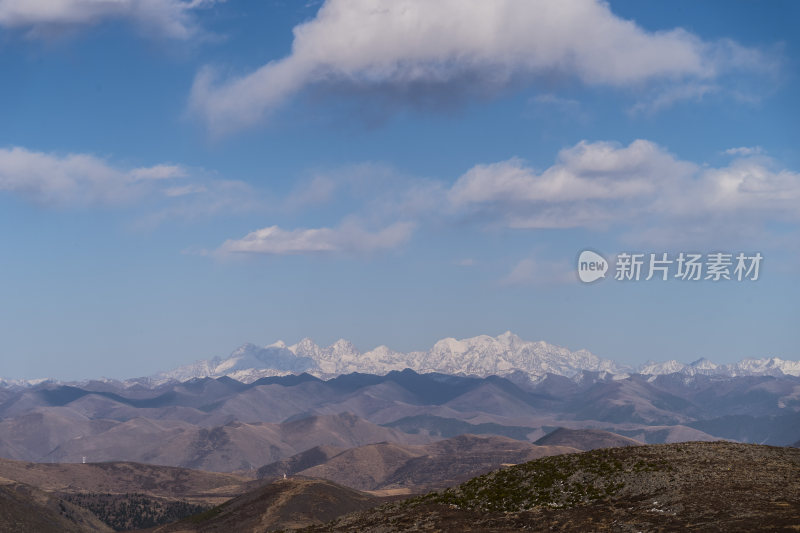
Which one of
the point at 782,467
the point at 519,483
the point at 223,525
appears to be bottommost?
the point at 223,525

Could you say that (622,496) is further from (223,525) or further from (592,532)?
(223,525)

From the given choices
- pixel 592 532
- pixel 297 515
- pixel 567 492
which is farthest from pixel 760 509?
pixel 297 515

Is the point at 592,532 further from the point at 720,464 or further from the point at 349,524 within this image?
the point at 349,524

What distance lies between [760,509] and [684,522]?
5.85m

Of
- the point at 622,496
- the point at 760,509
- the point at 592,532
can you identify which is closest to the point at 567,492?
the point at 622,496

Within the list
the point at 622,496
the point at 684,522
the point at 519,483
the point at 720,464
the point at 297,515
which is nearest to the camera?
the point at 684,522

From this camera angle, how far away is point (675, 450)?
81250mm

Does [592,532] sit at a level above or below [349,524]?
above

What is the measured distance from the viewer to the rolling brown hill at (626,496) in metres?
59.9

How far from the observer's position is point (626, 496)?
228 ft

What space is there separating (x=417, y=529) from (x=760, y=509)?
29050 millimetres

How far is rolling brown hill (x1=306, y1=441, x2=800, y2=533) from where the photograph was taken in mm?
59906

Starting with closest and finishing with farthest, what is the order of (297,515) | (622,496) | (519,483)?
(622,496), (519,483), (297,515)

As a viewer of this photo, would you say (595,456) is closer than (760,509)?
No
